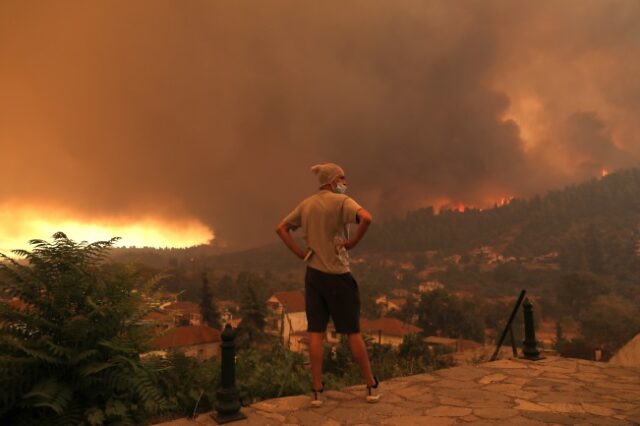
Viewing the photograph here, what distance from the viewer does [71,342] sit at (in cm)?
346

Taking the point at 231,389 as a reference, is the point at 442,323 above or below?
below

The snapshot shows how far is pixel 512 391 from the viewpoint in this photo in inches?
176

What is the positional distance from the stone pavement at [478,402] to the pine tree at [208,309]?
4832 cm

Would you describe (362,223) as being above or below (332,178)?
below

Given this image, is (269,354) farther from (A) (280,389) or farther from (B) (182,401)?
(B) (182,401)

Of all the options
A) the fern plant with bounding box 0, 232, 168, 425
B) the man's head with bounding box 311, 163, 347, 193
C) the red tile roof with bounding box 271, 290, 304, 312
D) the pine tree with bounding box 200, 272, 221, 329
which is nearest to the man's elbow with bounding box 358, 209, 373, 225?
the man's head with bounding box 311, 163, 347, 193

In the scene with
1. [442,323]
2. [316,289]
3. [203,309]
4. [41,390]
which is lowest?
[442,323]

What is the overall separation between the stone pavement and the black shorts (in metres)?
0.73

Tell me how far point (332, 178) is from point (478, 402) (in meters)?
2.62

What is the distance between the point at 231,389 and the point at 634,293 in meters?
107

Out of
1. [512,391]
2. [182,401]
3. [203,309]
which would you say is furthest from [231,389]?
[203,309]

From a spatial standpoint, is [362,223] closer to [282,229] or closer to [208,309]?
[282,229]

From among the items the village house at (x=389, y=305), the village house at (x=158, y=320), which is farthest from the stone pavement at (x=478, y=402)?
the village house at (x=389, y=305)

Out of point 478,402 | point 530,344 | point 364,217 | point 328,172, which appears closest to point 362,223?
point 364,217
